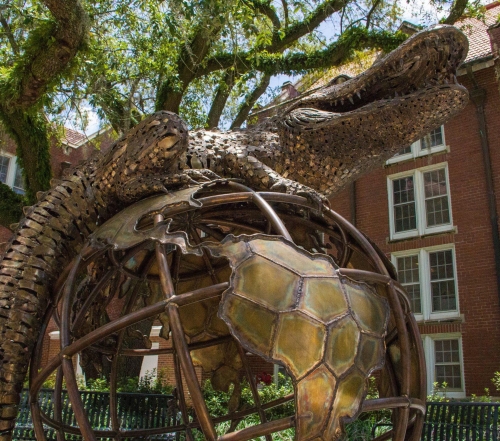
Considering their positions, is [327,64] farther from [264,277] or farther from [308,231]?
[264,277]

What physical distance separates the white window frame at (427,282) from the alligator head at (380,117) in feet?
34.7

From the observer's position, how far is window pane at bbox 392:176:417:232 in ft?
47.1

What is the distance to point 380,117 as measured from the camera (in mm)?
3203

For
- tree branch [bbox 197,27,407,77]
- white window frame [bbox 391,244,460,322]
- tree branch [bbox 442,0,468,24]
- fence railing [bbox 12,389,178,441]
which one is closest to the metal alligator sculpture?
fence railing [bbox 12,389,178,441]

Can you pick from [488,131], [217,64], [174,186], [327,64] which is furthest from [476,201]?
[174,186]

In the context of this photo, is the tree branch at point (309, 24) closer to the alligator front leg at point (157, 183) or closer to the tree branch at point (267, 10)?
the tree branch at point (267, 10)

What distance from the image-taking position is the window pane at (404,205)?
47.1 ft

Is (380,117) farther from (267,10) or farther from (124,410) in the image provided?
(267,10)

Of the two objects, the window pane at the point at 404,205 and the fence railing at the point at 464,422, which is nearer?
the fence railing at the point at 464,422

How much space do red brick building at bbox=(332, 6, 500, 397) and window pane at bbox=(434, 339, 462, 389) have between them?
2cm

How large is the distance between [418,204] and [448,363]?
13.0ft

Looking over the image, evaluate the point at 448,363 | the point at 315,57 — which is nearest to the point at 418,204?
the point at 448,363

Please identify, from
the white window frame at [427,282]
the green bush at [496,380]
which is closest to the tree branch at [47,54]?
the green bush at [496,380]

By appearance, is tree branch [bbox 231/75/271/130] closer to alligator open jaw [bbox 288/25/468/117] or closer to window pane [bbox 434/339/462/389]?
alligator open jaw [bbox 288/25/468/117]
